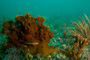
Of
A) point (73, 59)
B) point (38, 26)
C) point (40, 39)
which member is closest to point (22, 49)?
point (40, 39)

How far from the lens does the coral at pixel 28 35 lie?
11.3 feet

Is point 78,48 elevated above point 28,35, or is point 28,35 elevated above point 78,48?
point 28,35

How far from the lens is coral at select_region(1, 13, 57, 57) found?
344cm

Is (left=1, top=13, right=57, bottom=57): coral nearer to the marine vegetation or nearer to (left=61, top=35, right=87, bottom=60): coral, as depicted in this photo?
the marine vegetation

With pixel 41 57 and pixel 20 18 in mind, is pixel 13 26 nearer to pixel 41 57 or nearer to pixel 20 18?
pixel 20 18

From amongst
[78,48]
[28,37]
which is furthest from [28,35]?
[78,48]

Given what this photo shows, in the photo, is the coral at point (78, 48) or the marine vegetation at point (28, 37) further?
the marine vegetation at point (28, 37)

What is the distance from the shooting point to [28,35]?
3.45 metres

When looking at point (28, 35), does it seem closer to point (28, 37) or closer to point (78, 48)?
point (28, 37)

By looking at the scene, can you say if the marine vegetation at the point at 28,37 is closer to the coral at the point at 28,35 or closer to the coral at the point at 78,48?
the coral at the point at 28,35

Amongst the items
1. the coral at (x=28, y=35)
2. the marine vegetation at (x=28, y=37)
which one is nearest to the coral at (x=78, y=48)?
the marine vegetation at (x=28, y=37)

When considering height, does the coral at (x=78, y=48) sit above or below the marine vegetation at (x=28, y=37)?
below

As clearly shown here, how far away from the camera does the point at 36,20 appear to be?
3.74m

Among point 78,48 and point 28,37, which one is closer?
point 78,48
